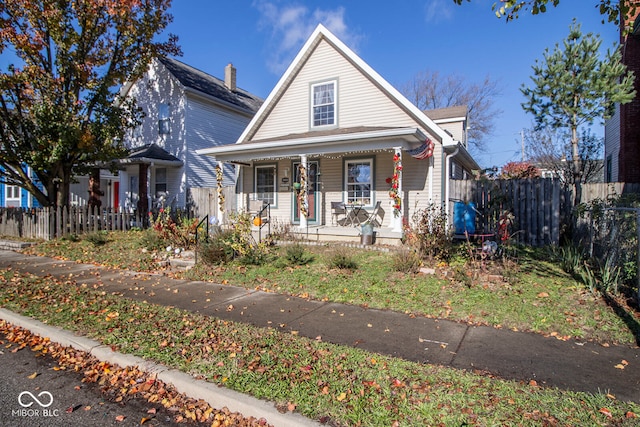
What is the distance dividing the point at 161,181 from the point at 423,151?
13.5m

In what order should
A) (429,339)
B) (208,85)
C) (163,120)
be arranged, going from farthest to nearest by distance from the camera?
(208,85) < (163,120) < (429,339)

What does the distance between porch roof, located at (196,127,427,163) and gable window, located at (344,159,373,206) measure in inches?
56.2

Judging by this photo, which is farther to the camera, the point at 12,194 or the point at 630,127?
the point at 12,194

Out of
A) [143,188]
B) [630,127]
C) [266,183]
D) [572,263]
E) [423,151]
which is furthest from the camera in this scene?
[143,188]

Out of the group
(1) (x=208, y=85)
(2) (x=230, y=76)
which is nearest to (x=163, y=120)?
(1) (x=208, y=85)

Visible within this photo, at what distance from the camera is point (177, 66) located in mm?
19609

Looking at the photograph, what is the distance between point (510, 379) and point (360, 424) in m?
1.62

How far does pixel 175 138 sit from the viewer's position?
1831cm

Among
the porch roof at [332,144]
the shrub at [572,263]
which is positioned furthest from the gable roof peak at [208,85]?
the shrub at [572,263]

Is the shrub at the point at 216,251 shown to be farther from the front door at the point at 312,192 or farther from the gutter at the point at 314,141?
the front door at the point at 312,192

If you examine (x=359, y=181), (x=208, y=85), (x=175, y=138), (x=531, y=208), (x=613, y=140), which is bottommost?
(x=531, y=208)

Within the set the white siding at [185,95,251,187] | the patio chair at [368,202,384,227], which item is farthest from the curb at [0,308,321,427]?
the white siding at [185,95,251,187]

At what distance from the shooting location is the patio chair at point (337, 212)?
506 inches

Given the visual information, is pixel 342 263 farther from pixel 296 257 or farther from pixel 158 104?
pixel 158 104
